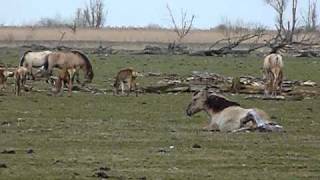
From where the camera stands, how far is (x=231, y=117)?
62.6ft

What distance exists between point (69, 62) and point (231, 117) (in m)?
16.8

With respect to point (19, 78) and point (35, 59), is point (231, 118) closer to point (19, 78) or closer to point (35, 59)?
point (19, 78)

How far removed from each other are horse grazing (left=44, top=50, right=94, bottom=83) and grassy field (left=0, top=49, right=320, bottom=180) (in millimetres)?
6446

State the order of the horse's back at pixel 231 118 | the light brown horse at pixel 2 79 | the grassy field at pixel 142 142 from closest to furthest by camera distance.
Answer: the grassy field at pixel 142 142 < the horse's back at pixel 231 118 < the light brown horse at pixel 2 79

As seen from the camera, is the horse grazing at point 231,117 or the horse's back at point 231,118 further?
the horse's back at point 231,118

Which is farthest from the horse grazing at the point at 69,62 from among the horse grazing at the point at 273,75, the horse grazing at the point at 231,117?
the horse grazing at the point at 231,117

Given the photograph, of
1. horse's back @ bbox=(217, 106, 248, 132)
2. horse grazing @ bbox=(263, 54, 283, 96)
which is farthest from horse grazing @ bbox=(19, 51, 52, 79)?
horse's back @ bbox=(217, 106, 248, 132)

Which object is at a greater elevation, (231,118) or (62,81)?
(231,118)

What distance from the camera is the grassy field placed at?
13250 mm

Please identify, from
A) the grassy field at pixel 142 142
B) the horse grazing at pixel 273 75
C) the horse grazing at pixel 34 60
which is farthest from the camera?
the horse grazing at pixel 34 60

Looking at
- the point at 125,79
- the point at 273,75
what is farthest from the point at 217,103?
the point at 273,75

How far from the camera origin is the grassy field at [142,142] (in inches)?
522

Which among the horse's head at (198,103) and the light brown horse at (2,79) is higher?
the horse's head at (198,103)

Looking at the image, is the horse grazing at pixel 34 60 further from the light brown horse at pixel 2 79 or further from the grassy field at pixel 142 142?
the grassy field at pixel 142 142
